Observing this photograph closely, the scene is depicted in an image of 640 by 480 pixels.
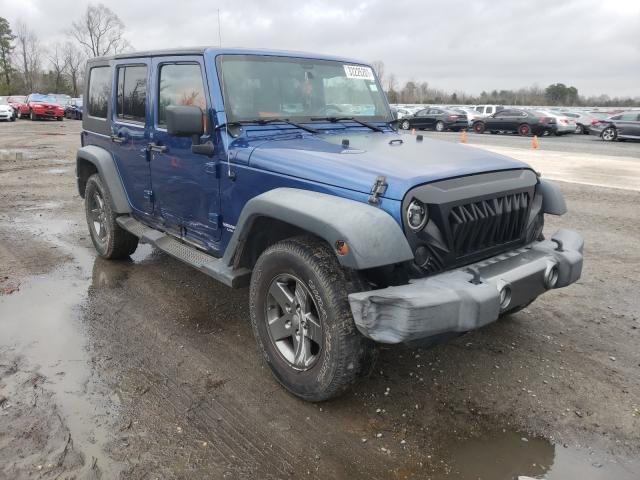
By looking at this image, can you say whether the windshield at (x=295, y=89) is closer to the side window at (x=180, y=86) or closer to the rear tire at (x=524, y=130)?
the side window at (x=180, y=86)

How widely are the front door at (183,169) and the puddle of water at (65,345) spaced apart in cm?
116

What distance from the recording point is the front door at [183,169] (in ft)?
12.6

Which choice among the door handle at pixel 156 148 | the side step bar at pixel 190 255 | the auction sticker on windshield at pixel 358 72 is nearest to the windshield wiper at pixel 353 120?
the auction sticker on windshield at pixel 358 72

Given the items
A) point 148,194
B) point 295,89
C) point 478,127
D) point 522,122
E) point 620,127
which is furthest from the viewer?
point 478,127

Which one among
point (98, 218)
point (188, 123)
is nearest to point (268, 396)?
point (188, 123)

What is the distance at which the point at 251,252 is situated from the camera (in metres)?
3.57

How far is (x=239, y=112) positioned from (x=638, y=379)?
129 inches

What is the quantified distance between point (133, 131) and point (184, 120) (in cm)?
148

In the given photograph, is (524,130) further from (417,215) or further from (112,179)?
(417,215)

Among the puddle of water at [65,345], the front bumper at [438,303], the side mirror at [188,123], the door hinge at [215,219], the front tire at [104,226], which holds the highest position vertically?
the side mirror at [188,123]

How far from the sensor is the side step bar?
3576 mm

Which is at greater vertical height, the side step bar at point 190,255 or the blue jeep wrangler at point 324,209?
the blue jeep wrangler at point 324,209

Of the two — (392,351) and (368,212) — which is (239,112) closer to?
(368,212)

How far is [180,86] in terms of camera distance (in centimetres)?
412
